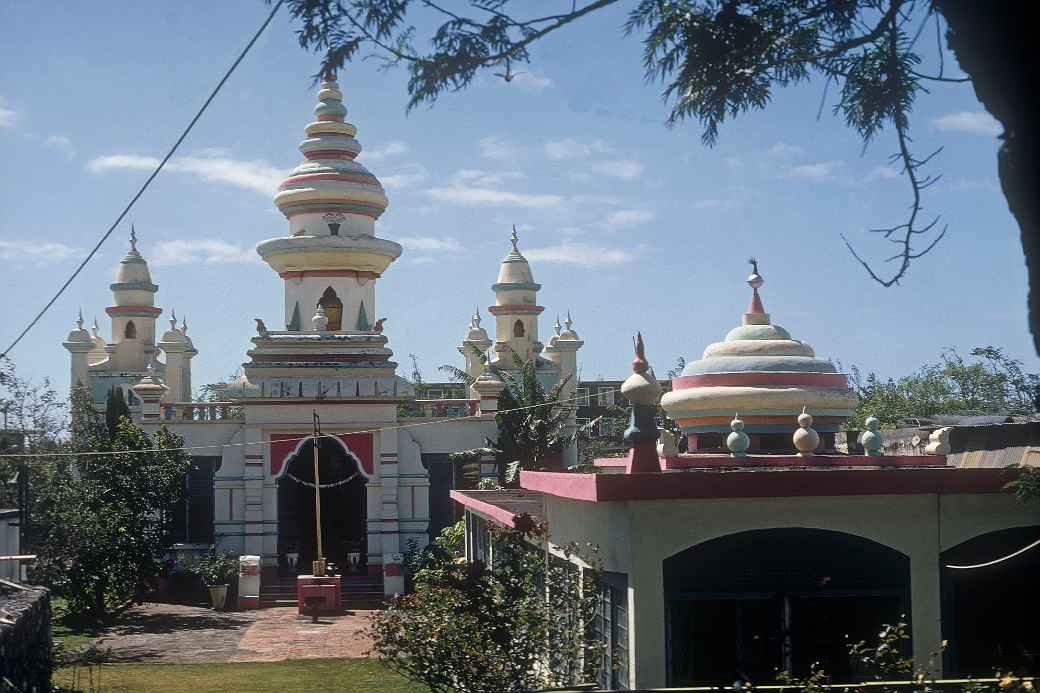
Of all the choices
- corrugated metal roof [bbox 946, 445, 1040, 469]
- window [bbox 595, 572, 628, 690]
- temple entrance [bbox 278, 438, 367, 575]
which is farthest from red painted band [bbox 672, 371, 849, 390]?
temple entrance [bbox 278, 438, 367, 575]

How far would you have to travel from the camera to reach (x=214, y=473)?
105 ft

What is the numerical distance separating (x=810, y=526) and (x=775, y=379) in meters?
5.42

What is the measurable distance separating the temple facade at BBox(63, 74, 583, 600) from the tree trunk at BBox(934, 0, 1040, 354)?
25394mm

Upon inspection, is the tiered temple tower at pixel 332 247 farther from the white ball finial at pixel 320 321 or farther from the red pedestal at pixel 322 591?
the red pedestal at pixel 322 591

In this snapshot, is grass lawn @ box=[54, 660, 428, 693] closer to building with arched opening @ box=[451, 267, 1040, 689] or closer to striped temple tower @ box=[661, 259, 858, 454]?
striped temple tower @ box=[661, 259, 858, 454]

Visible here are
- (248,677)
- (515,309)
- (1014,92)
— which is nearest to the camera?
(1014,92)

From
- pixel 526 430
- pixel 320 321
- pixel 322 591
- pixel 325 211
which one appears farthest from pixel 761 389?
pixel 325 211

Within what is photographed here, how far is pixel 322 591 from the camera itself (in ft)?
91.8

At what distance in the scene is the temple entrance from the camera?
31.8m

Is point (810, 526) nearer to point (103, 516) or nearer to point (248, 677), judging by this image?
point (248, 677)

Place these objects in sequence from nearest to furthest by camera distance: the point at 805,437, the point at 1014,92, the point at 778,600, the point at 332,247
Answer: the point at 1014,92
the point at 778,600
the point at 805,437
the point at 332,247

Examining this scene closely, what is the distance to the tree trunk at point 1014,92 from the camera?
5.28 meters

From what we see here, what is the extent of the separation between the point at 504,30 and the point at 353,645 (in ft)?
58.7

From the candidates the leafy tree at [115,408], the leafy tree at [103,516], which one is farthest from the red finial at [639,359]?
the leafy tree at [115,408]
